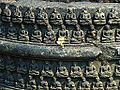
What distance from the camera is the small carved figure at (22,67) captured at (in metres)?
1.65

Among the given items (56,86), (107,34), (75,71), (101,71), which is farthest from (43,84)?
(107,34)

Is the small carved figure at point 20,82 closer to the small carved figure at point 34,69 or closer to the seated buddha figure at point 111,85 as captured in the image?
the small carved figure at point 34,69

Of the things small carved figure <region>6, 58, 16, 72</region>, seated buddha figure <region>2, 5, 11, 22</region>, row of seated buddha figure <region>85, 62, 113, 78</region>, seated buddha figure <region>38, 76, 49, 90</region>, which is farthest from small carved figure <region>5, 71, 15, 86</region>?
row of seated buddha figure <region>85, 62, 113, 78</region>

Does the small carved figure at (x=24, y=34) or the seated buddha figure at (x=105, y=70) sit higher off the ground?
the small carved figure at (x=24, y=34)

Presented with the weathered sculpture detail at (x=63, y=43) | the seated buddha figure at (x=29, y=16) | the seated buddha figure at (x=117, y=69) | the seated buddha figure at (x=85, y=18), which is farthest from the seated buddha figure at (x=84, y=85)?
the seated buddha figure at (x=29, y=16)

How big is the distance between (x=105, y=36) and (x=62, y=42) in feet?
0.66

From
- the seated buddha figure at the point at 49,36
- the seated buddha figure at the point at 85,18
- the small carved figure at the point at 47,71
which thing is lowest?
the small carved figure at the point at 47,71

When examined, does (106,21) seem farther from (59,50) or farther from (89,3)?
(59,50)

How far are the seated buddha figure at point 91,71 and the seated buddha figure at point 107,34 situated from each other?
130 millimetres

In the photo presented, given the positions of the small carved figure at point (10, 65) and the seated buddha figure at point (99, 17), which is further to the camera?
the small carved figure at point (10, 65)

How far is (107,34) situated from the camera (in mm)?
1563

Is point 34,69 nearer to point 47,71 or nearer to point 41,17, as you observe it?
point 47,71

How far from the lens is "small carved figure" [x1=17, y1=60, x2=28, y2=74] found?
5.42ft

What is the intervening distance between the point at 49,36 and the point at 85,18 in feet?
0.62
